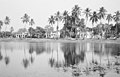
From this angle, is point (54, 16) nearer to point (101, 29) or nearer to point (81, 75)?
point (101, 29)

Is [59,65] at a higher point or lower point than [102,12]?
lower

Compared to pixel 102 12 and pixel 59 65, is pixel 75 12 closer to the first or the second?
pixel 102 12

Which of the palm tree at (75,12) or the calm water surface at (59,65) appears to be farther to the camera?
the palm tree at (75,12)

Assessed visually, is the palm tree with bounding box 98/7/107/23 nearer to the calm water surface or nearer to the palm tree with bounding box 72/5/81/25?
the palm tree with bounding box 72/5/81/25

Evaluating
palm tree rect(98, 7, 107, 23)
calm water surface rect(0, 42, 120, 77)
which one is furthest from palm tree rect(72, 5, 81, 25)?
calm water surface rect(0, 42, 120, 77)

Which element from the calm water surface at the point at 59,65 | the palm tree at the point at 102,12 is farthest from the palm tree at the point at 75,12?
the calm water surface at the point at 59,65

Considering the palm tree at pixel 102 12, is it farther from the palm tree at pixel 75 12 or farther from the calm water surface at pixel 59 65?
the calm water surface at pixel 59 65

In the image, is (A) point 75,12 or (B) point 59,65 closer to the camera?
(B) point 59,65

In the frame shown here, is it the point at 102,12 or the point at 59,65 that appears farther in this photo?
the point at 102,12

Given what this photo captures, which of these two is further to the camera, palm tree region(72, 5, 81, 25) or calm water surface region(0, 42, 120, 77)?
palm tree region(72, 5, 81, 25)

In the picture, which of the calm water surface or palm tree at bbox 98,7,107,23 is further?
palm tree at bbox 98,7,107,23

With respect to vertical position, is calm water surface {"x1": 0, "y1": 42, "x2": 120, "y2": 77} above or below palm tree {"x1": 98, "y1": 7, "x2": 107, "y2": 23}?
below

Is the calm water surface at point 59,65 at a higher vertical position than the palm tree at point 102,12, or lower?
lower

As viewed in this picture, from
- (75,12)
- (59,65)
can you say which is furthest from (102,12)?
(59,65)
